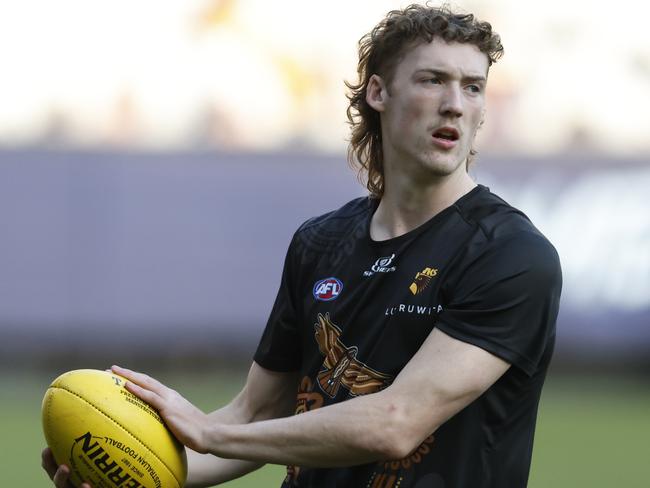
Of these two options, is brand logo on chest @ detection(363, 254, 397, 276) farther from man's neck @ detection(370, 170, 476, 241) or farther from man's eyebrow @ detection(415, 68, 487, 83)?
man's eyebrow @ detection(415, 68, 487, 83)

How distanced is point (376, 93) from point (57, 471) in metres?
1.72

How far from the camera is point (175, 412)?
13.6 feet

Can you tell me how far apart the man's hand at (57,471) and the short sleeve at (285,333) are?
82 centimetres

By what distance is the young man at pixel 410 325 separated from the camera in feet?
12.6

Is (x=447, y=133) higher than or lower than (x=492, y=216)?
higher

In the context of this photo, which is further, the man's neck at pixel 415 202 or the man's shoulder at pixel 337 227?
the man's shoulder at pixel 337 227

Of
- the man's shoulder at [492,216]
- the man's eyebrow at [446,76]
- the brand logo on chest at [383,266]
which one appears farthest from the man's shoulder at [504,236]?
the man's eyebrow at [446,76]

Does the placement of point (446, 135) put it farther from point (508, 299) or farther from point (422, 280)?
point (508, 299)

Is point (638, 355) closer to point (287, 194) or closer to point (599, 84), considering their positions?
point (599, 84)

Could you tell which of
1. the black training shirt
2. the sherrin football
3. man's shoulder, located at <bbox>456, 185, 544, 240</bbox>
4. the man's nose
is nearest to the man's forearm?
the black training shirt

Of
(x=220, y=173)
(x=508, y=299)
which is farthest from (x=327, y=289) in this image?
(x=220, y=173)

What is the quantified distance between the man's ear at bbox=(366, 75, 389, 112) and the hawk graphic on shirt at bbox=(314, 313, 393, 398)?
812 millimetres

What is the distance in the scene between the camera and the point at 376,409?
151 inches

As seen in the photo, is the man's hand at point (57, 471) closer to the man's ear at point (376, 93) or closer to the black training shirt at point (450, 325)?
the black training shirt at point (450, 325)
